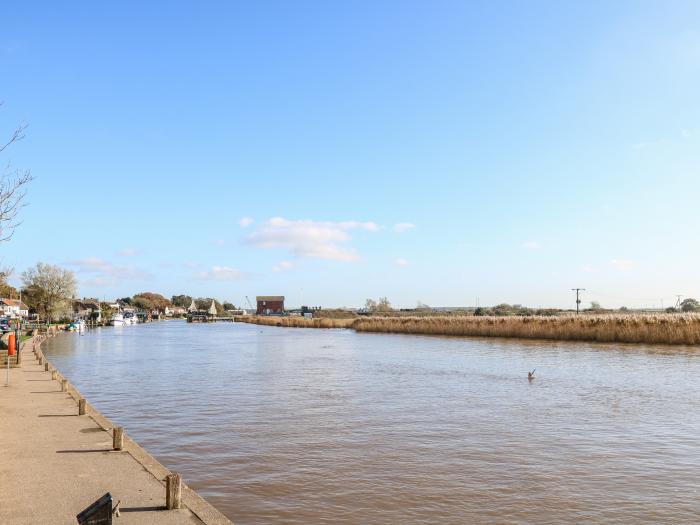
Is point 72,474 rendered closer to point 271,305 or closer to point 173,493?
point 173,493

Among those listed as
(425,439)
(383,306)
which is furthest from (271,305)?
(425,439)

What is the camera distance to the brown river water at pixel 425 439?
10109 mm

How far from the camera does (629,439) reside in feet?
48.9

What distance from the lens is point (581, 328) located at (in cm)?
5025

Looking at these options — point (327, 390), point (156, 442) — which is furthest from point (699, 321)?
point (156, 442)

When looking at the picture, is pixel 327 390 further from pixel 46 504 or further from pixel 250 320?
pixel 250 320

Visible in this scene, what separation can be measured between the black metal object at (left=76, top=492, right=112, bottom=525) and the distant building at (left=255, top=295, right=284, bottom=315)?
182 m

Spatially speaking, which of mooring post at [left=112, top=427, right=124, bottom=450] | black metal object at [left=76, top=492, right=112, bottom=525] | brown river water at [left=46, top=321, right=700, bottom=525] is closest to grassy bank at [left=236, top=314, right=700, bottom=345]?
brown river water at [left=46, top=321, right=700, bottom=525]

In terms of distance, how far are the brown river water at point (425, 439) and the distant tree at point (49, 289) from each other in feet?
278

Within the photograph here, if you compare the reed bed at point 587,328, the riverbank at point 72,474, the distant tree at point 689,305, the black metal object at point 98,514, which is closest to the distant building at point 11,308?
the reed bed at point 587,328

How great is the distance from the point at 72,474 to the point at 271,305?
18022cm

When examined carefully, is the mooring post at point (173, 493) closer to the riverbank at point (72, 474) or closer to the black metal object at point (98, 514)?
the riverbank at point (72, 474)

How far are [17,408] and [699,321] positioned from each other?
45.3m

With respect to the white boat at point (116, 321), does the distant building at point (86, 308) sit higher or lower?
higher
